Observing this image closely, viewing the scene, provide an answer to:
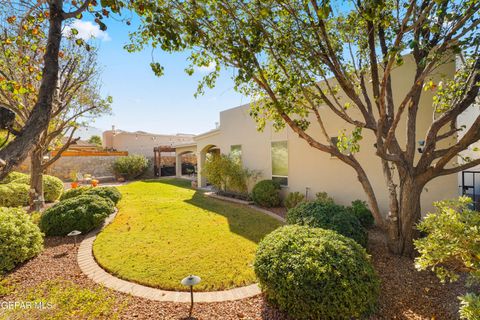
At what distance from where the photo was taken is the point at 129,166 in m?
23.1

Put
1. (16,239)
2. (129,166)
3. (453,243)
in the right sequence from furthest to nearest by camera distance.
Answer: (129,166) → (16,239) → (453,243)

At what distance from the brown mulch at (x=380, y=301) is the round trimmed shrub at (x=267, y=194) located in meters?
5.99

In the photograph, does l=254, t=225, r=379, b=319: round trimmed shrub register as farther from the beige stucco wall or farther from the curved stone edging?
the beige stucco wall

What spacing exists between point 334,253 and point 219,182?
1065 cm

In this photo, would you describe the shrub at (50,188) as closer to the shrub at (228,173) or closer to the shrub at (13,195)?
the shrub at (13,195)

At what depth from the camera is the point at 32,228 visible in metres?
5.75

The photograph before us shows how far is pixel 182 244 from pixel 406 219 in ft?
19.7

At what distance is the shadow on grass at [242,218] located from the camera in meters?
7.67

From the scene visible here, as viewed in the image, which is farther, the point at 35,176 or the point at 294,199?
the point at 294,199

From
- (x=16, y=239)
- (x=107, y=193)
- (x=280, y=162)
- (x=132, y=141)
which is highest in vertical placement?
(x=132, y=141)

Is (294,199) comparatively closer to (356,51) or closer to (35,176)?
(356,51)

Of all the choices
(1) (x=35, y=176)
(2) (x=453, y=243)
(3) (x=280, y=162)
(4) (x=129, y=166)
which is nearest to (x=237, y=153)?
(3) (x=280, y=162)

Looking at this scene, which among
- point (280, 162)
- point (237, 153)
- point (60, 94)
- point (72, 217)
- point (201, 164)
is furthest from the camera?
point (201, 164)

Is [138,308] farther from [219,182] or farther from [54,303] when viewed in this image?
[219,182]
